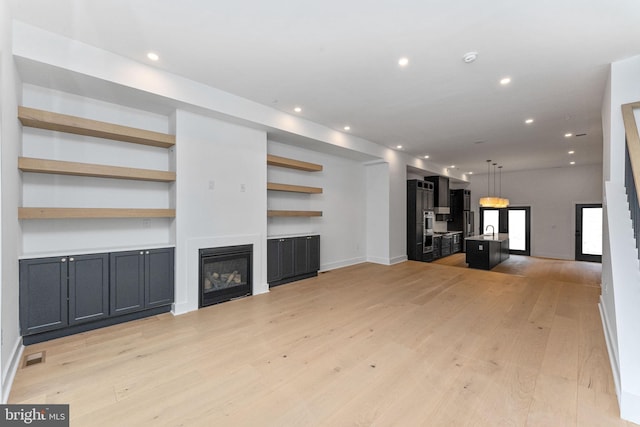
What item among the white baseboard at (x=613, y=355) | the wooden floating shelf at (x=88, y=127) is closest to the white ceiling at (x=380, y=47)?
the wooden floating shelf at (x=88, y=127)

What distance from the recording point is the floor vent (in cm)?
241

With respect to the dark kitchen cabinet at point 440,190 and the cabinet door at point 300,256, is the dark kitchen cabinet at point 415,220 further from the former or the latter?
the cabinet door at point 300,256

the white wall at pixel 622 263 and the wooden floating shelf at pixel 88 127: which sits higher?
the wooden floating shelf at pixel 88 127

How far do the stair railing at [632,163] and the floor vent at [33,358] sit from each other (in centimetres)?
525

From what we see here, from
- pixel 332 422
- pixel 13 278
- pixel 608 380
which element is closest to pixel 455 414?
pixel 332 422

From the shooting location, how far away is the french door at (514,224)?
32.4 ft

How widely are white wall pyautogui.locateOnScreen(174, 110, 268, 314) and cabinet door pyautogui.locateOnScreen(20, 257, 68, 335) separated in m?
1.13

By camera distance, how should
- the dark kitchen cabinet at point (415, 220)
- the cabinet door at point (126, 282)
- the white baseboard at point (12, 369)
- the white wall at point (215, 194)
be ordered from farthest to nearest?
the dark kitchen cabinet at point (415, 220) < the white wall at point (215, 194) < the cabinet door at point (126, 282) < the white baseboard at point (12, 369)

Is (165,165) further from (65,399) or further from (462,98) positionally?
(462,98)

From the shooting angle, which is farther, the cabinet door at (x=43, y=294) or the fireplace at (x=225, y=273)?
the fireplace at (x=225, y=273)

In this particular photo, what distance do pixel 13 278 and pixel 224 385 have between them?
2184 millimetres

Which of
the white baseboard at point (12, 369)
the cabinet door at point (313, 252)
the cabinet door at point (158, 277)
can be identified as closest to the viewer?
the white baseboard at point (12, 369)

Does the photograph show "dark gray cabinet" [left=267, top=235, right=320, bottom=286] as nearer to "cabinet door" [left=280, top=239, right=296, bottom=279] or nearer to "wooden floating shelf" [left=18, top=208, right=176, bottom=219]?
"cabinet door" [left=280, top=239, right=296, bottom=279]

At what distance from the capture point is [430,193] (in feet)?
28.6
